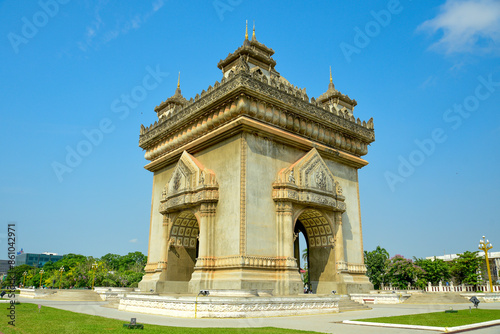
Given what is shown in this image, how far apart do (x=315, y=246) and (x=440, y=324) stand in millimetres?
12229

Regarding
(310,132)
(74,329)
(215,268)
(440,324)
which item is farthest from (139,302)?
(310,132)

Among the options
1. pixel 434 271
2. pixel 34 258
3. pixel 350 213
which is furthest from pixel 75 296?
pixel 34 258

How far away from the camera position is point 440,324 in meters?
9.90

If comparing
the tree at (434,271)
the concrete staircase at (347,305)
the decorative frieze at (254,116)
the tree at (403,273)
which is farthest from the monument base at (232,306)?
the tree at (434,271)

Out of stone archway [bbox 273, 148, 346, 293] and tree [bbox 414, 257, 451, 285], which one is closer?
stone archway [bbox 273, 148, 346, 293]

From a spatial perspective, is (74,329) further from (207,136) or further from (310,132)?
(310,132)

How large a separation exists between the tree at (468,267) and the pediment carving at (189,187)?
3502 cm

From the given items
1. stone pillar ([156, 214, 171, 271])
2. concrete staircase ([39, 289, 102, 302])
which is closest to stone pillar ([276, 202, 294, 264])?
stone pillar ([156, 214, 171, 271])

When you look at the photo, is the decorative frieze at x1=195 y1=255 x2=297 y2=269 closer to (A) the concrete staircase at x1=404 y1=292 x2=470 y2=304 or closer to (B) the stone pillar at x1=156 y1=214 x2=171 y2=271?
(B) the stone pillar at x1=156 y1=214 x2=171 y2=271

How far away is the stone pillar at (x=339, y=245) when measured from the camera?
20.4 metres

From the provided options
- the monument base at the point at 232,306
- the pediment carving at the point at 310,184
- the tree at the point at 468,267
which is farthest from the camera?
the tree at the point at 468,267

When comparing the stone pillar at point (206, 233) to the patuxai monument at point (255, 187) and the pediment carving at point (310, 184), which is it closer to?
the patuxai monument at point (255, 187)

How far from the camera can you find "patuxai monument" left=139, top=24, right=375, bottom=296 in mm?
17234

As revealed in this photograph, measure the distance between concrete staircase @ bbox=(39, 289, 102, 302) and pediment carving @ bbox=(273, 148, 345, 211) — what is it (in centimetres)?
1540
